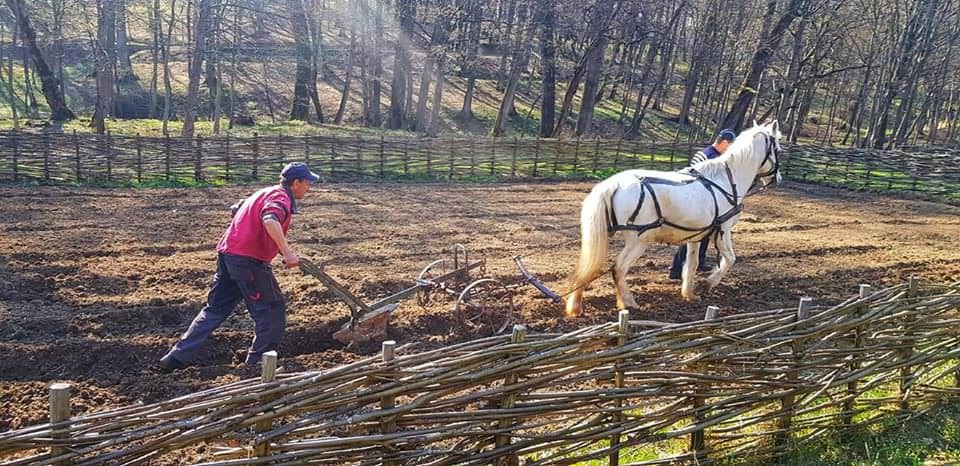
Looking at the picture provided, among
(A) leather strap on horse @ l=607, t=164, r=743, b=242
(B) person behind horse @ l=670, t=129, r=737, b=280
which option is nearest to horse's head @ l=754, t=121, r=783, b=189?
(A) leather strap on horse @ l=607, t=164, r=743, b=242

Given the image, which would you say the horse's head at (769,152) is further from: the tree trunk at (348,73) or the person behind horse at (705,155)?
the tree trunk at (348,73)

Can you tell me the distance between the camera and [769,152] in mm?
8648

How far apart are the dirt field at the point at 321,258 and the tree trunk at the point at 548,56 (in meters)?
12.1

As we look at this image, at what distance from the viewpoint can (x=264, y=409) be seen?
11.0 feet

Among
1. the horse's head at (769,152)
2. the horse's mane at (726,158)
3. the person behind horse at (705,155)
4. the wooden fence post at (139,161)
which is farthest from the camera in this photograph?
the wooden fence post at (139,161)

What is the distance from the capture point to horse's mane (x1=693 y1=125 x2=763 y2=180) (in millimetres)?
8359

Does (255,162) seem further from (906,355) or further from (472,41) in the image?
(906,355)

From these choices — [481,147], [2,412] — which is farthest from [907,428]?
[481,147]

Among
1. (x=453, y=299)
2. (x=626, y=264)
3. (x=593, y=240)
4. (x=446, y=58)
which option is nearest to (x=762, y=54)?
(x=446, y=58)

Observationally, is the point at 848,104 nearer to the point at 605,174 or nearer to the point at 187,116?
the point at 605,174

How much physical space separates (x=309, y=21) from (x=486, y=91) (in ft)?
38.4

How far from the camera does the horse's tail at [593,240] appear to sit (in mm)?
7316

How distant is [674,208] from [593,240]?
3.88 feet

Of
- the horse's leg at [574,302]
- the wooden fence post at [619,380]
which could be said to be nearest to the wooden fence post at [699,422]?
the wooden fence post at [619,380]
